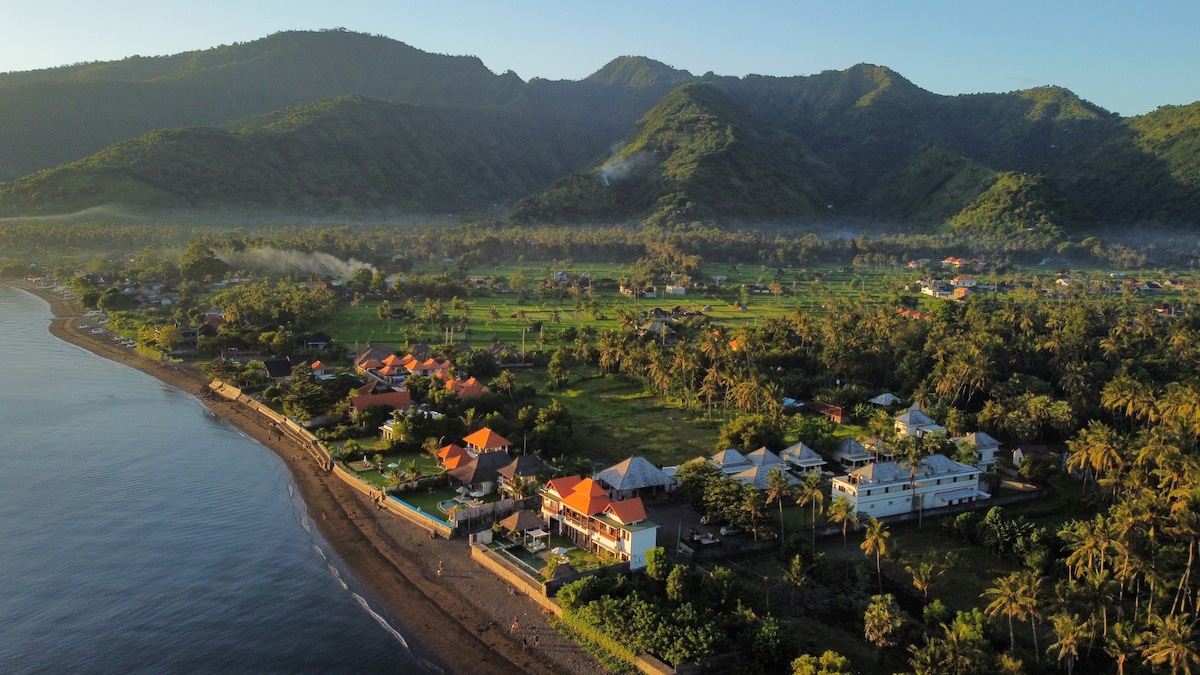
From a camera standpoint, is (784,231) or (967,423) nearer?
(967,423)

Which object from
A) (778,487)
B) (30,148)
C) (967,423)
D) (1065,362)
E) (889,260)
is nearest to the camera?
(778,487)

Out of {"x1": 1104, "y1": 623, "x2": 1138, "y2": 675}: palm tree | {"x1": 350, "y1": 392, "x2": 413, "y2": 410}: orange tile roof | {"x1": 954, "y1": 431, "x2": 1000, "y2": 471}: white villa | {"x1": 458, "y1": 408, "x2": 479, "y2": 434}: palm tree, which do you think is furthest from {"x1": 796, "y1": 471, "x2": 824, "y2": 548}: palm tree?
{"x1": 350, "y1": 392, "x2": 413, "y2": 410}: orange tile roof

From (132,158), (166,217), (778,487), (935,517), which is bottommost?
(935,517)

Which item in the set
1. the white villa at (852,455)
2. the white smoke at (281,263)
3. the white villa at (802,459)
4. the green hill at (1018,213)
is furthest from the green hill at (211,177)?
the white villa at (852,455)

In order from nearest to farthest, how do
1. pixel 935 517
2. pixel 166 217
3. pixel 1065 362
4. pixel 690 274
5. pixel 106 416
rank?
1. pixel 935 517
2. pixel 106 416
3. pixel 1065 362
4. pixel 690 274
5. pixel 166 217

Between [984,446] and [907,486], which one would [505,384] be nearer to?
[907,486]

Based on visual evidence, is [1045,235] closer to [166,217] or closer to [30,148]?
[166,217]

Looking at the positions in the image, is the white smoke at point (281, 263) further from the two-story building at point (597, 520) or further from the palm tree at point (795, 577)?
the palm tree at point (795, 577)

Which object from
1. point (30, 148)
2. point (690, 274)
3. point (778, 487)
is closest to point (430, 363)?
point (778, 487)
